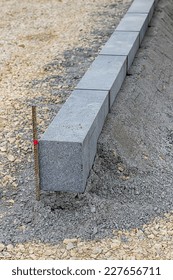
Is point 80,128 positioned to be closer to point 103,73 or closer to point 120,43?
point 103,73

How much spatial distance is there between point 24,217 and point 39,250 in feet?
1.29

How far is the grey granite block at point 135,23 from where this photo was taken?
7.72 meters

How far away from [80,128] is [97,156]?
56 cm

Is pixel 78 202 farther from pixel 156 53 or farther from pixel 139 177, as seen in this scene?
pixel 156 53

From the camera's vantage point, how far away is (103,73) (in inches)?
233

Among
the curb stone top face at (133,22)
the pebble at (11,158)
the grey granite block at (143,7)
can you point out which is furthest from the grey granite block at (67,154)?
the grey granite block at (143,7)

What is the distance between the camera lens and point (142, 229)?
436 cm

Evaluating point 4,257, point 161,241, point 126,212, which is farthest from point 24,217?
point 161,241

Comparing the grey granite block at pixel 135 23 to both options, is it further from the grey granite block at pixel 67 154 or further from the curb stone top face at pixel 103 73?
the grey granite block at pixel 67 154

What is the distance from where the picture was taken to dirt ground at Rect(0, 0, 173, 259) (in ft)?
13.8

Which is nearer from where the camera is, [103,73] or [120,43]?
[103,73]

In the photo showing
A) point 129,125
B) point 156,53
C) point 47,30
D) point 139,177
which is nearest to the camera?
point 139,177

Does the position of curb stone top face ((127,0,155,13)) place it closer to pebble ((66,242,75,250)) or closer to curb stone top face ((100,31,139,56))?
curb stone top face ((100,31,139,56))

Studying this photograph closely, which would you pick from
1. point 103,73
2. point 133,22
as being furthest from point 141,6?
point 103,73
